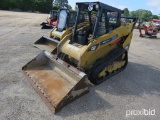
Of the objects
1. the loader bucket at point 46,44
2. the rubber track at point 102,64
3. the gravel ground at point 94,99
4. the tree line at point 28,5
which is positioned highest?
the rubber track at point 102,64

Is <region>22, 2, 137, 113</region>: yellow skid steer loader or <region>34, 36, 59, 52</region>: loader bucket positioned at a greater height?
<region>22, 2, 137, 113</region>: yellow skid steer loader

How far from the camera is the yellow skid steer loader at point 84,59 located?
434cm

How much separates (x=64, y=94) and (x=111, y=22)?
2.95m

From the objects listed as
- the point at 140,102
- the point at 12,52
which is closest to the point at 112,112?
the point at 140,102

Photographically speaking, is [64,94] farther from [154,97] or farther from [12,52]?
[12,52]

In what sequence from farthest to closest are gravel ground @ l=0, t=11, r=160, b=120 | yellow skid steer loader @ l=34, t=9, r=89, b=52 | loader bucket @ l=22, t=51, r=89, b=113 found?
yellow skid steer loader @ l=34, t=9, r=89, b=52
loader bucket @ l=22, t=51, r=89, b=113
gravel ground @ l=0, t=11, r=160, b=120

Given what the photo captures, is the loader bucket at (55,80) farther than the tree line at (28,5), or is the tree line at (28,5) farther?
the tree line at (28,5)

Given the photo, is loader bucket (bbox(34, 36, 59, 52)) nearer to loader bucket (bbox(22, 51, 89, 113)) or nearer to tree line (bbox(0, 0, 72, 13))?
loader bucket (bbox(22, 51, 89, 113))

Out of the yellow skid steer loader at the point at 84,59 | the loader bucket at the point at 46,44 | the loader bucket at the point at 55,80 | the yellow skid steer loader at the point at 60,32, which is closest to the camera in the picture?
the loader bucket at the point at 55,80

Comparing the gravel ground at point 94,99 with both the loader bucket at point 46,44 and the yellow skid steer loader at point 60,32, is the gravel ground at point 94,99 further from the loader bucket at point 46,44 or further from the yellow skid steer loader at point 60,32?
the yellow skid steer loader at point 60,32

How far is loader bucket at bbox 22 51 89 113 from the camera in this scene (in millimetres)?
3910

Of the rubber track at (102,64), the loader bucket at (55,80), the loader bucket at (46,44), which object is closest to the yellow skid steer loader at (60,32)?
the loader bucket at (46,44)

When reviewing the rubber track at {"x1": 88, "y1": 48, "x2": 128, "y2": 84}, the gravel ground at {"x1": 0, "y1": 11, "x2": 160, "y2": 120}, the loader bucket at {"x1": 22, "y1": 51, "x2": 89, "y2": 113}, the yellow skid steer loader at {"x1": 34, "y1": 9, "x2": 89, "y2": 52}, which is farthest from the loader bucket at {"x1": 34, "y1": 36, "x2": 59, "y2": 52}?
the rubber track at {"x1": 88, "y1": 48, "x2": 128, "y2": 84}

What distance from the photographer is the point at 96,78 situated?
194 inches
